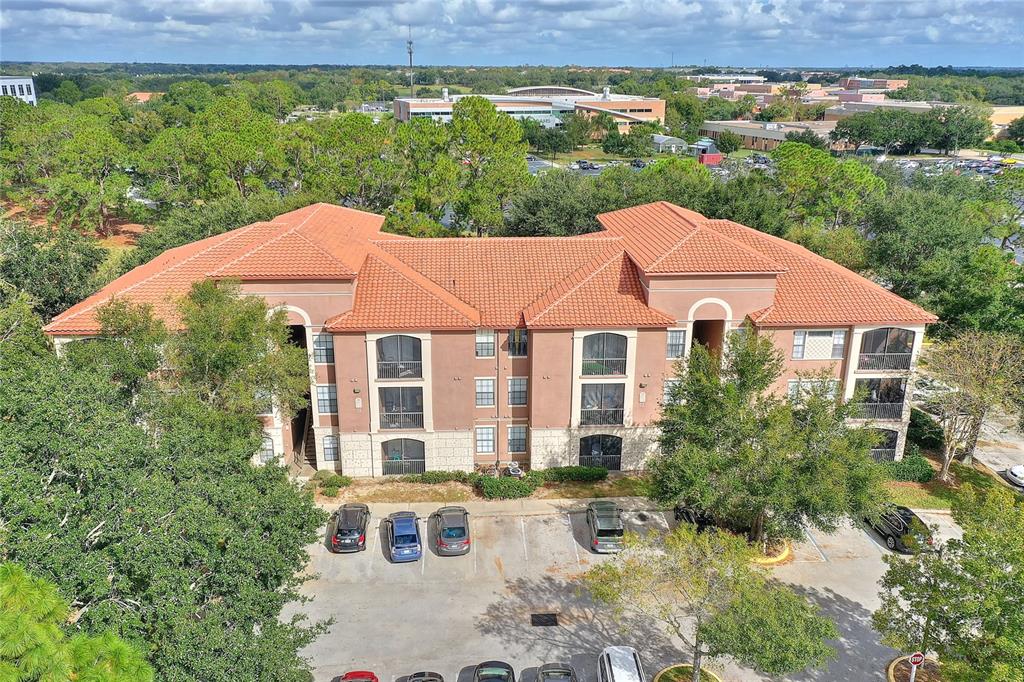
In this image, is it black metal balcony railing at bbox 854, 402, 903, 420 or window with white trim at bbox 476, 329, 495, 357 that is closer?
window with white trim at bbox 476, 329, 495, 357

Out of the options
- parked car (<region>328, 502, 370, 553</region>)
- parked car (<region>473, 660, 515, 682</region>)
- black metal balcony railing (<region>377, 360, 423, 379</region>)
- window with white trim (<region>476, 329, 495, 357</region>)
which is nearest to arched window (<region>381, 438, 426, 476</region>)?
black metal balcony railing (<region>377, 360, 423, 379</region>)

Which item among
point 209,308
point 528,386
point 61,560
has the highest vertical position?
point 209,308

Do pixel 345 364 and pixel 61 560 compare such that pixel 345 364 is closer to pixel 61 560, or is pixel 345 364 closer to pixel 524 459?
pixel 524 459

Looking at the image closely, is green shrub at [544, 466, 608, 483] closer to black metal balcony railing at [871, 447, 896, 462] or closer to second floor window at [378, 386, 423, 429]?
second floor window at [378, 386, 423, 429]

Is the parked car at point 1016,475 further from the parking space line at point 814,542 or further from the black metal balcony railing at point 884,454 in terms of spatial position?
the parking space line at point 814,542

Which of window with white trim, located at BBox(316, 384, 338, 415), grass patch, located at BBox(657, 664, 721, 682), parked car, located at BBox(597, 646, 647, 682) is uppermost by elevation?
window with white trim, located at BBox(316, 384, 338, 415)

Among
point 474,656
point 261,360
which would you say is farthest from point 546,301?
point 474,656
